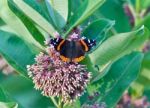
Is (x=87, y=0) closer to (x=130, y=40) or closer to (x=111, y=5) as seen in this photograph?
(x=130, y=40)

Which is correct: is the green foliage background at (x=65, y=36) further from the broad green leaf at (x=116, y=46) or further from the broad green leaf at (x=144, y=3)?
the broad green leaf at (x=144, y=3)

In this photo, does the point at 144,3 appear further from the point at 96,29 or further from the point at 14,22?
the point at 14,22

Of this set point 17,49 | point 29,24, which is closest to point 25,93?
point 17,49

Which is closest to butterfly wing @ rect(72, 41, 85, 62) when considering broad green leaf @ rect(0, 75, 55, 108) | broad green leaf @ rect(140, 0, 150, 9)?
broad green leaf @ rect(0, 75, 55, 108)

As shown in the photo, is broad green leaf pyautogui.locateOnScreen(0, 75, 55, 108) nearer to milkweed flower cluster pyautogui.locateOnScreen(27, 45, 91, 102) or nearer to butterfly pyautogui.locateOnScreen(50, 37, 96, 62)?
milkweed flower cluster pyautogui.locateOnScreen(27, 45, 91, 102)

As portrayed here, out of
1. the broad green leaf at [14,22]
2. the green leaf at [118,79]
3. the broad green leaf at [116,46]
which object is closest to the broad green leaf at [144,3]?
the green leaf at [118,79]

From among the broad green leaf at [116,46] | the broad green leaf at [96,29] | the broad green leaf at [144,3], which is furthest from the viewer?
the broad green leaf at [144,3]
